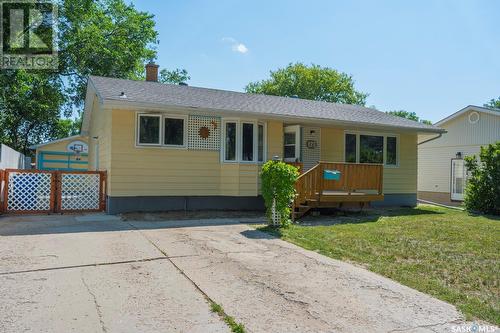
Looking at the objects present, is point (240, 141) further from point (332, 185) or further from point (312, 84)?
point (312, 84)

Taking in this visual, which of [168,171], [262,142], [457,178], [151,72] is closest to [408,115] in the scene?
[457,178]

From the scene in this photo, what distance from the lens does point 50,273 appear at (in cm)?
499

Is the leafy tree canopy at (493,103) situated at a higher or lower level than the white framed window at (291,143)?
higher

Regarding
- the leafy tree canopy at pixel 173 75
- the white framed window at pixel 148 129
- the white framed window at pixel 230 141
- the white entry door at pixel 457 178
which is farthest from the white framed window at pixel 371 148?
the leafy tree canopy at pixel 173 75

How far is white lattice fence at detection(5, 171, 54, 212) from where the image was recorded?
10211mm

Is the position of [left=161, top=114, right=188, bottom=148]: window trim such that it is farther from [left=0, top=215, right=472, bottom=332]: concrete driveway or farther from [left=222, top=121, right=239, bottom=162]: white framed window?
[left=0, top=215, right=472, bottom=332]: concrete driveway

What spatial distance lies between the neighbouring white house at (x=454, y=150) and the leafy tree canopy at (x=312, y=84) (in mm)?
25225

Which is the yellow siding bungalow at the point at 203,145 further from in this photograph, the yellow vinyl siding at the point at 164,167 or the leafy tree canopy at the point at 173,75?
the leafy tree canopy at the point at 173,75

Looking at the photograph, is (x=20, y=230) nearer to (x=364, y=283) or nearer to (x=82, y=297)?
(x=82, y=297)

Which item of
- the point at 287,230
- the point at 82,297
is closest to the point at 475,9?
the point at 287,230

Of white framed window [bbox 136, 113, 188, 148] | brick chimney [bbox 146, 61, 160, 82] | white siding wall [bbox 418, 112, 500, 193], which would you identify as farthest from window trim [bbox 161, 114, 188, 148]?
white siding wall [bbox 418, 112, 500, 193]

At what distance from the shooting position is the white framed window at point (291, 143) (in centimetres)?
1280

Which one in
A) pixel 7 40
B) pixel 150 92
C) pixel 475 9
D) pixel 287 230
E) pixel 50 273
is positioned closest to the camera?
pixel 50 273

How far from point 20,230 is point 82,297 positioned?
15.7ft
